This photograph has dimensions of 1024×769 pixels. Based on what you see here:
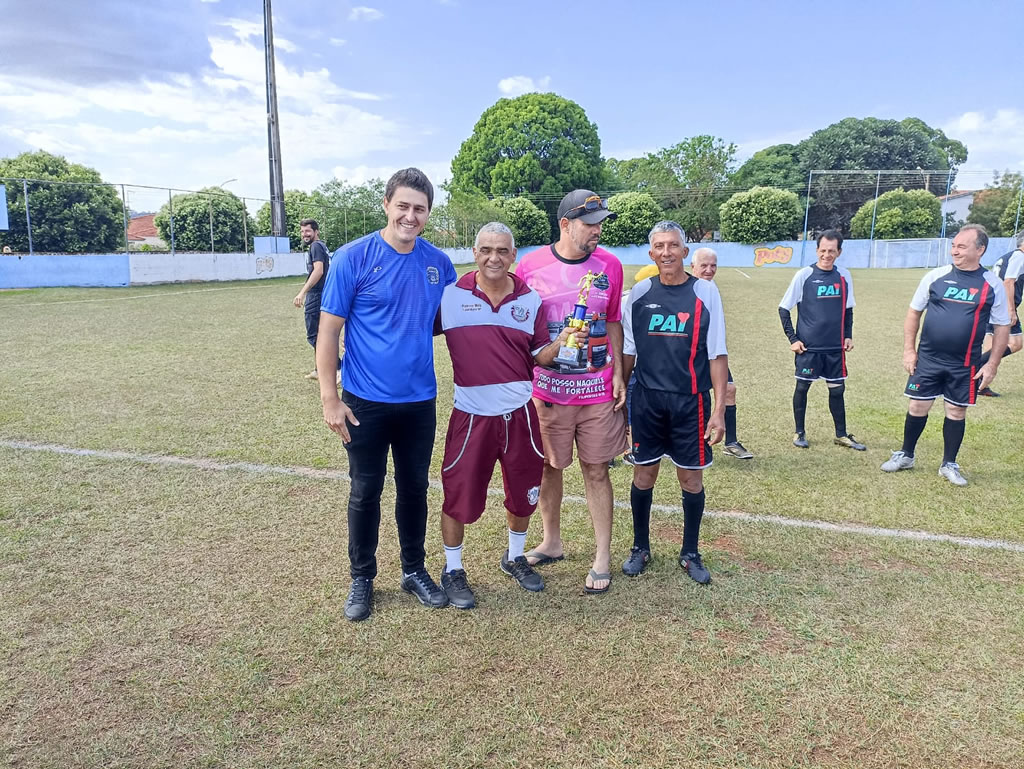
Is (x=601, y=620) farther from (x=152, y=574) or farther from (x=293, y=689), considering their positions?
(x=152, y=574)

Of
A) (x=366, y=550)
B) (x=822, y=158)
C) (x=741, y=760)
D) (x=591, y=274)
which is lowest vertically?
(x=741, y=760)

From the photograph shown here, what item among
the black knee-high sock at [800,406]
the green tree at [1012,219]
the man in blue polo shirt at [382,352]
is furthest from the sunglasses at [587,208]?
the green tree at [1012,219]

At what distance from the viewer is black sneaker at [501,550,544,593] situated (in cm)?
374

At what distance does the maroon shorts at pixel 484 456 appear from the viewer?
11.2ft

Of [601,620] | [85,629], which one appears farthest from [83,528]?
[601,620]

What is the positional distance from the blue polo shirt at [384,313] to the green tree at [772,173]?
66740 mm

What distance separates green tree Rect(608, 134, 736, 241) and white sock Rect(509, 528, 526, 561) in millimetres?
62150

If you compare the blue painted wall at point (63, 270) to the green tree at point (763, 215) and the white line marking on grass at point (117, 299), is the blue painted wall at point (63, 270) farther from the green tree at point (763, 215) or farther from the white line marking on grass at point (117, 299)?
the green tree at point (763, 215)

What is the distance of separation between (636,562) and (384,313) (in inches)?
81.7

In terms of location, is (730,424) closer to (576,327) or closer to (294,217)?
(576,327)

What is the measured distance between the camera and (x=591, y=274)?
3.54 metres

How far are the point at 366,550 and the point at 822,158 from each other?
7094cm

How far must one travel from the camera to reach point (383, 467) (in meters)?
3.44

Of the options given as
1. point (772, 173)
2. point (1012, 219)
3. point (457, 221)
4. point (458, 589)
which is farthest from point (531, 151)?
point (458, 589)
